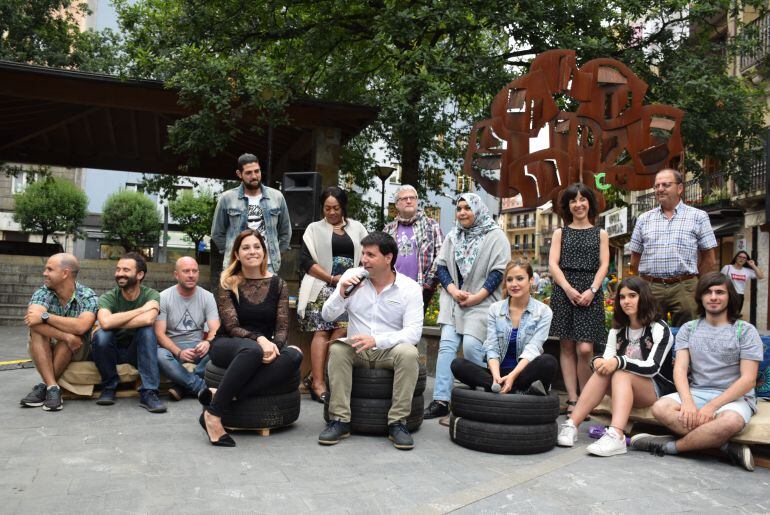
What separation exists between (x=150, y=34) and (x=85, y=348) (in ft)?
33.8

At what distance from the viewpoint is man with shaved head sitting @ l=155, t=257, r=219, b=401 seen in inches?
237

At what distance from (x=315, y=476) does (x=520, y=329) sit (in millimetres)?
1906

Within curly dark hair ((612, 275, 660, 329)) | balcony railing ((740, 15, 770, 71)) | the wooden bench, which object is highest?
balcony railing ((740, 15, 770, 71))

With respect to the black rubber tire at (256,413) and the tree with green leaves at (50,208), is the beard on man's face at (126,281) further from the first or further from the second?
the tree with green leaves at (50,208)

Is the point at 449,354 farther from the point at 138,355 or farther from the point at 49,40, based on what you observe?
the point at 49,40

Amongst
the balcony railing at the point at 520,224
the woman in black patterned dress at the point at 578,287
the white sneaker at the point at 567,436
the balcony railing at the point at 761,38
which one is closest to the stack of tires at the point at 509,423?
the white sneaker at the point at 567,436

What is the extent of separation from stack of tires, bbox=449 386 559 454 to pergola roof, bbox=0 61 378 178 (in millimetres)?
9055

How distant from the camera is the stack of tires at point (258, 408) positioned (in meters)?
4.90

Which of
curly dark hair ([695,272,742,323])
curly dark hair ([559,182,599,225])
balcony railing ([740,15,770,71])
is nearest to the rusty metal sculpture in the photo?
curly dark hair ([559,182,599,225])

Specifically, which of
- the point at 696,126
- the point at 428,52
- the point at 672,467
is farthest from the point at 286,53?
the point at 672,467

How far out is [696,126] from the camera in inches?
502

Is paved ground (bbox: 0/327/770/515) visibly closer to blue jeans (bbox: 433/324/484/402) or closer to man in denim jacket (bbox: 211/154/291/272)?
blue jeans (bbox: 433/324/484/402)

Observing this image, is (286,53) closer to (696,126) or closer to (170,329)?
(696,126)

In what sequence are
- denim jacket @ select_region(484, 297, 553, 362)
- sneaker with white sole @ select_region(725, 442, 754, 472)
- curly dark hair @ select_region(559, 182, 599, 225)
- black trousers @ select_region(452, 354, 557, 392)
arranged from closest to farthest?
sneaker with white sole @ select_region(725, 442, 754, 472) → black trousers @ select_region(452, 354, 557, 392) → denim jacket @ select_region(484, 297, 553, 362) → curly dark hair @ select_region(559, 182, 599, 225)
